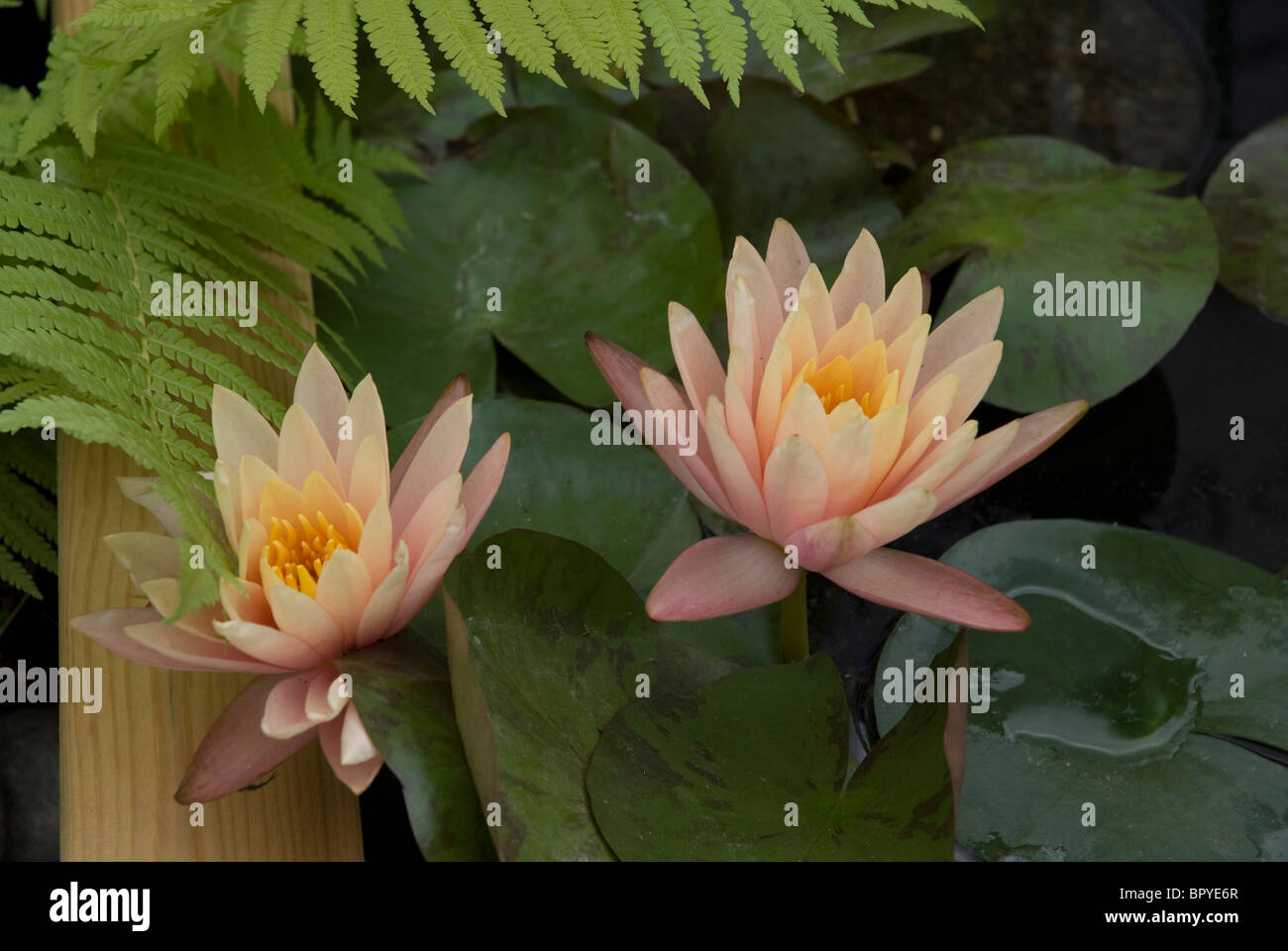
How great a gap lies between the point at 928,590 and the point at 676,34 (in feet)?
1.96

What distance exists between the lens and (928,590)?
0.90 m

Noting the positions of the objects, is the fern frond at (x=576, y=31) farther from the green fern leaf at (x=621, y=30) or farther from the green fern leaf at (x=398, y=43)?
the green fern leaf at (x=398, y=43)

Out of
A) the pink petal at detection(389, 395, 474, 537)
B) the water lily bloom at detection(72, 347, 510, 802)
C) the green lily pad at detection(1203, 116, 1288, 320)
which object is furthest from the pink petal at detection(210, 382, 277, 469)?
the green lily pad at detection(1203, 116, 1288, 320)

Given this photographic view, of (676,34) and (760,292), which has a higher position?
(676,34)

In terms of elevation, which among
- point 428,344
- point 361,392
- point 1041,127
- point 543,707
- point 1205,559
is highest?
point 1041,127

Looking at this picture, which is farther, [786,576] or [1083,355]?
[1083,355]

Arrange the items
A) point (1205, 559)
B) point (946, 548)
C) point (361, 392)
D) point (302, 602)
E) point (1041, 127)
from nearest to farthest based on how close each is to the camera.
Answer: point (302, 602)
point (361, 392)
point (1205, 559)
point (946, 548)
point (1041, 127)

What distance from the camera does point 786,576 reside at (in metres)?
0.93

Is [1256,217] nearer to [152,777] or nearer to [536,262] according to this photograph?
[536,262]

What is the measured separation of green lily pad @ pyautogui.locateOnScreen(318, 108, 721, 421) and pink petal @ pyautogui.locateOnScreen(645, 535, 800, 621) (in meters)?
0.45

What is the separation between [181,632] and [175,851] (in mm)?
204

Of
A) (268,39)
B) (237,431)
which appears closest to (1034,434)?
(237,431)

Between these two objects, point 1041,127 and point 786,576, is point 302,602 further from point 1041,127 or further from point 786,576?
point 1041,127
